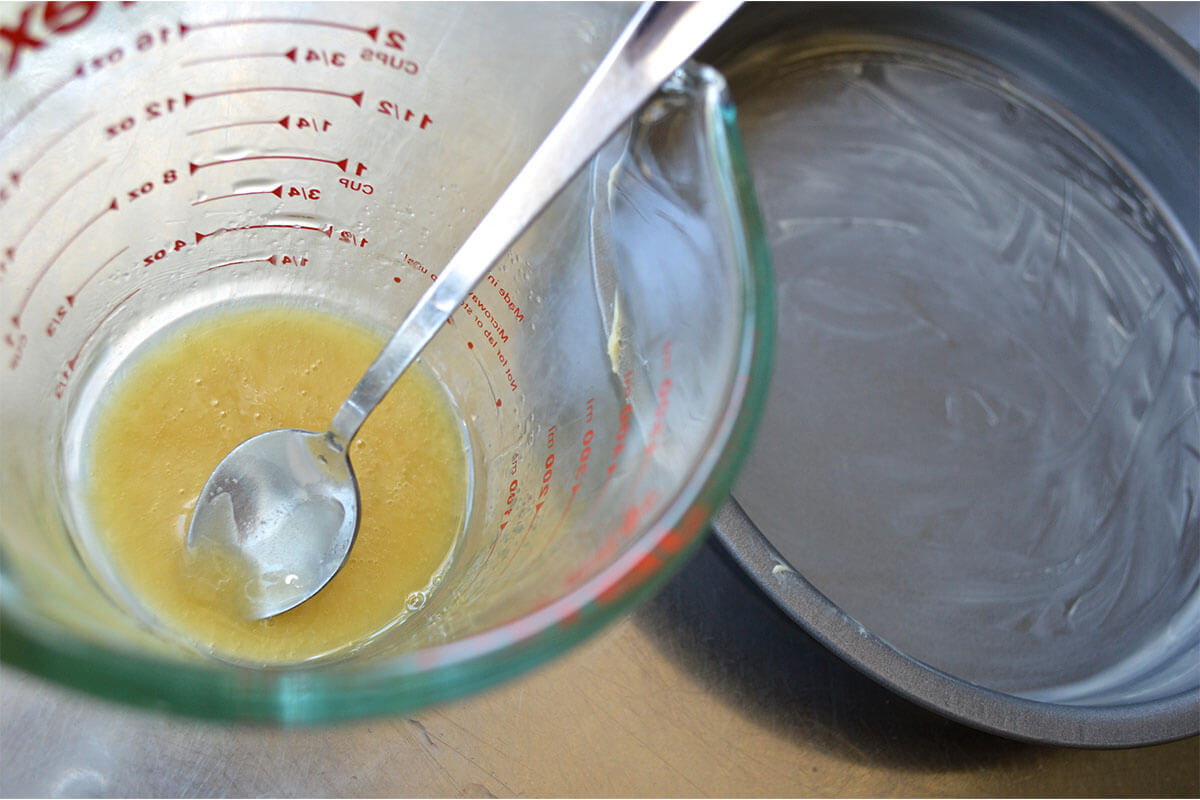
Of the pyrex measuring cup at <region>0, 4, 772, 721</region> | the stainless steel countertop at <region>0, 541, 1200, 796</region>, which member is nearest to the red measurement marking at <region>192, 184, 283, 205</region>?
the pyrex measuring cup at <region>0, 4, 772, 721</region>

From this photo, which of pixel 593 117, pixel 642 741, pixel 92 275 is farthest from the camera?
pixel 642 741

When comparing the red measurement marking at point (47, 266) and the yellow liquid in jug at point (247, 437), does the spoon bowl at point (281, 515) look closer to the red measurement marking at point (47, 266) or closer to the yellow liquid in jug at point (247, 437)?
the yellow liquid in jug at point (247, 437)

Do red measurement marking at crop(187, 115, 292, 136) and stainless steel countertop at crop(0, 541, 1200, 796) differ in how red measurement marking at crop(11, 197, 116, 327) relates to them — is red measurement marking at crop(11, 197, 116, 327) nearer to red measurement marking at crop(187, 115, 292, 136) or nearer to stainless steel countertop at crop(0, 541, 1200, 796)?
red measurement marking at crop(187, 115, 292, 136)

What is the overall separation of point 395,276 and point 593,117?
214mm

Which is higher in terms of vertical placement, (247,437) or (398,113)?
(398,113)

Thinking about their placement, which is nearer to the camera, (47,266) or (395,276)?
(47,266)

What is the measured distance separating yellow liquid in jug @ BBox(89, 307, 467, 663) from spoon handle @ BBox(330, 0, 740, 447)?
146mm

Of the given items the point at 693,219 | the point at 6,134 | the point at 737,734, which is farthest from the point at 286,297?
the point at 737,734

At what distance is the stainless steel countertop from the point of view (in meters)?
0.60

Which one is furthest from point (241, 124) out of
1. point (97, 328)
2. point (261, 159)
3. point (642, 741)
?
point (642, 741)

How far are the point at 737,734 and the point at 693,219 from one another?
396mm

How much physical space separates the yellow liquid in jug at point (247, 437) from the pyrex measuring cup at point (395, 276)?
0.05 feet

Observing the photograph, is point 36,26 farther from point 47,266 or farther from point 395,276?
point 395,276

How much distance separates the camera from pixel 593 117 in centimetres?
41
